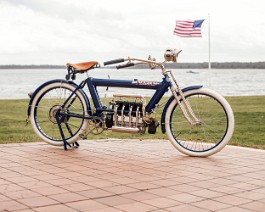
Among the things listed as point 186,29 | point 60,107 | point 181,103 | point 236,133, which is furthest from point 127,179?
point 186,29

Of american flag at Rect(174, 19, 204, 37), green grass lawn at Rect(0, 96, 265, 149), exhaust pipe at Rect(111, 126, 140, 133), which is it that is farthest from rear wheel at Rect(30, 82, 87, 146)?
american flag at Rect(174, 19, 204, 37)

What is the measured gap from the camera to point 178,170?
5.27 m

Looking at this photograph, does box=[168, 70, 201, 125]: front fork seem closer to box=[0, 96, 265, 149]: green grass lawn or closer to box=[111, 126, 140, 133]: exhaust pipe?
box=[111, 126, 140, 133]: exhaust pipe

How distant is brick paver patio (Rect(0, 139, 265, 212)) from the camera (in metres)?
3.85

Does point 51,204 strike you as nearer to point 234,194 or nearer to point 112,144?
point 234,194

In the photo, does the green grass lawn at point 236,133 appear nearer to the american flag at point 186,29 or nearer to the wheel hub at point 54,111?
the wheel hub at point 54,111

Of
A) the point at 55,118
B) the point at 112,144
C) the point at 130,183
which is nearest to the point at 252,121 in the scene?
the point at 112,144

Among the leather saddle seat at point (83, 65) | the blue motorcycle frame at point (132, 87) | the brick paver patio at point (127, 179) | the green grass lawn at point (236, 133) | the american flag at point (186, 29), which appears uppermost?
the american flag at point (186, 29)

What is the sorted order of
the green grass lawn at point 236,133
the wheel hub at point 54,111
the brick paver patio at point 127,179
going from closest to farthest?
the brick paver patio at point 127,179, the wheel hub at point 54,111, the green grass lawn at point 236,133

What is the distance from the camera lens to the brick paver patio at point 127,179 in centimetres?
385

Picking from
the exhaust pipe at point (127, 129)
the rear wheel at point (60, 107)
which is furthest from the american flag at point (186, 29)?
the exhaust pipe at point (127, 129)

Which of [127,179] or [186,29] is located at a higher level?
[186,29]

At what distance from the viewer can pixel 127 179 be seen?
4750 mm

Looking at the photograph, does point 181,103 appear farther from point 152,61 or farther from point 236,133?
point 236,133
